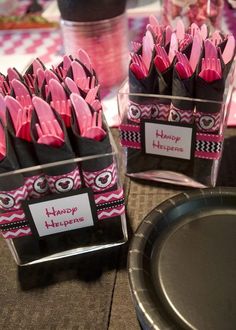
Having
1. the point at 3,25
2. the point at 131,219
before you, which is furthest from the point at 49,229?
the point at 3,25

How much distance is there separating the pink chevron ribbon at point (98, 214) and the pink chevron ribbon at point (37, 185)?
3 cm

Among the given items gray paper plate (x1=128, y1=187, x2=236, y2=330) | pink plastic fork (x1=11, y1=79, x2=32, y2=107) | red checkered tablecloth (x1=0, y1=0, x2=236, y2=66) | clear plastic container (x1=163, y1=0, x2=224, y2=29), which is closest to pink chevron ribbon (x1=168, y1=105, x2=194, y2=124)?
gray paper plate (x1=128, y1=187, x2=236, y2=330)

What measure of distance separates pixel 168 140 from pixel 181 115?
5cm

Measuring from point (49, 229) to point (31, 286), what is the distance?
0.09m

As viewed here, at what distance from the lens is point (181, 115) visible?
601 mm

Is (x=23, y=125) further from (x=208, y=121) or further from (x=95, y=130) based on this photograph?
(x=208, y=121)

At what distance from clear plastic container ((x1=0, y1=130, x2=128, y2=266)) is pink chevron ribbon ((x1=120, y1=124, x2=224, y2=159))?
14cm

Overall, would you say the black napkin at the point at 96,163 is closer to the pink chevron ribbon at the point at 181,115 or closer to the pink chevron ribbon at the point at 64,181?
the pink chevron ribbon at the point at 64,181

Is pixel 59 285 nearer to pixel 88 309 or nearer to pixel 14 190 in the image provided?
pixel 88 309

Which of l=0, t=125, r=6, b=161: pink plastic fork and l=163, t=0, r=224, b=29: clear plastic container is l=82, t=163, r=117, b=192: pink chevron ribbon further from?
l=163, t=0, r=224, b=29: clear plastic container

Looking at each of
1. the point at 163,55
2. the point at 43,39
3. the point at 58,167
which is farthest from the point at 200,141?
the point at 43,39

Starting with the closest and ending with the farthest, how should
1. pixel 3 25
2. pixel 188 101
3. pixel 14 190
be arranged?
1. pixel 14 190
2. pixel 188 101
3. pixel 3 25

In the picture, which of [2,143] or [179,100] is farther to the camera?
[179,100]

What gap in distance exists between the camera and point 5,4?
1380 mm
